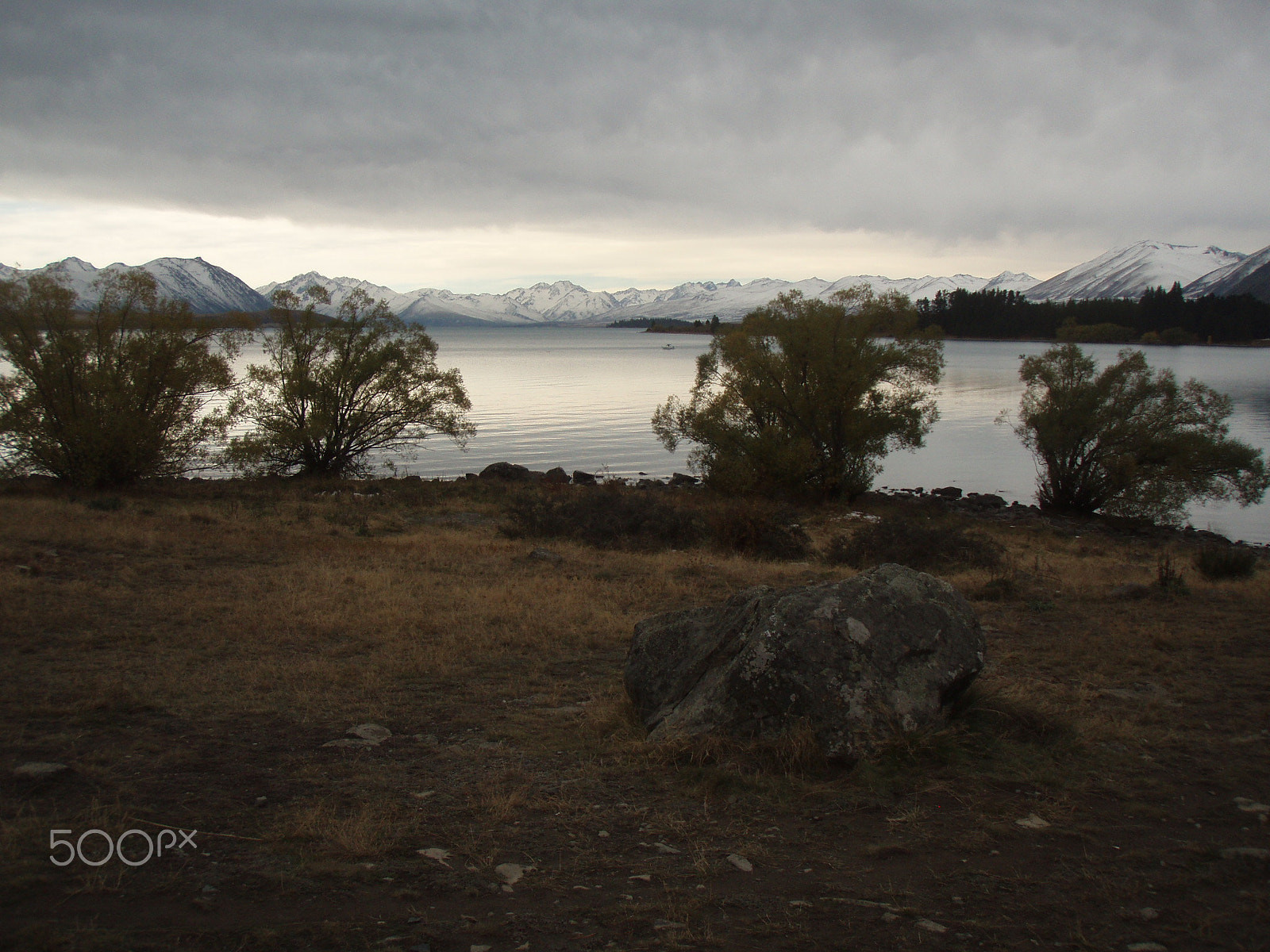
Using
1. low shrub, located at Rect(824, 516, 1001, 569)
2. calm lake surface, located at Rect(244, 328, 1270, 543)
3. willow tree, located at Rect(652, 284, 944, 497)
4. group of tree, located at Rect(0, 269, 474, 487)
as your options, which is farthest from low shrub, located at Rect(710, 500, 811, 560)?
calm lake surface, located at Rect(244, 328, 1270, 543)

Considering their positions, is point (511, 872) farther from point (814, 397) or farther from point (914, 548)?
point (814, 397)

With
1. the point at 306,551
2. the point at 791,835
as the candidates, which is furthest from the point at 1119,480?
the point at 791,835

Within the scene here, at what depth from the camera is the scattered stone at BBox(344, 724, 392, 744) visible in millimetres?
6414

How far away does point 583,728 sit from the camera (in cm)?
667

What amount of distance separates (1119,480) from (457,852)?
33846 millimetres

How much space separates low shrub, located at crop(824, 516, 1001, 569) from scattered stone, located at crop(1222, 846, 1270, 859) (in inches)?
492

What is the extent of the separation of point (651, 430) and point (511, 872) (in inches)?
2074

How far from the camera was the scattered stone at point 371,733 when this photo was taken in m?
6.41

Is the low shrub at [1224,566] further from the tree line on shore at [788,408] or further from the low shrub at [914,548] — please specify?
the tree line on shore at [788,408]

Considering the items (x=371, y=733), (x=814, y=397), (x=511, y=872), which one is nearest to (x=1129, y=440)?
(x=814, y=397)

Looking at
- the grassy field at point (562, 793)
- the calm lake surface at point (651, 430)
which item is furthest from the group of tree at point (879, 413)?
the grassy field at point (562, 793)

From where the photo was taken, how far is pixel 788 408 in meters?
33.2

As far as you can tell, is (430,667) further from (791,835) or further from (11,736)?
(791,835)

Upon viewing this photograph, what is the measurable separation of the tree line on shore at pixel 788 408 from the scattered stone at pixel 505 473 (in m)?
2.69
